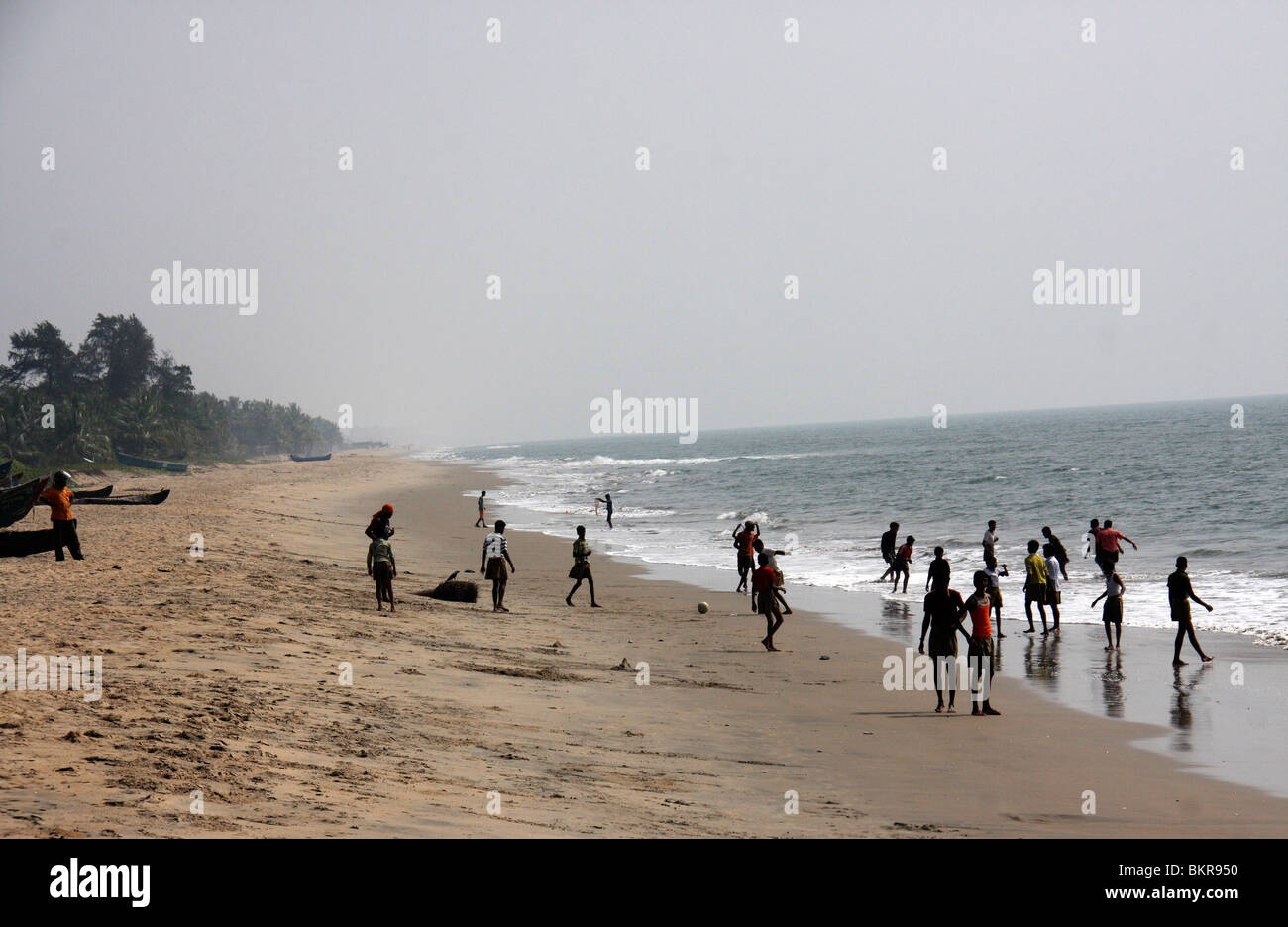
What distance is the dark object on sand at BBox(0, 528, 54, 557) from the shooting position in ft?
61.1

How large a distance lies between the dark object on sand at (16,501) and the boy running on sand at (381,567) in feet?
38.8

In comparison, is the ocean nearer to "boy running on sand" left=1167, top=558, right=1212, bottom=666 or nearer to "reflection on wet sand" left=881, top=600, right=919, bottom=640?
"reflection on wet sand" left=881, top=600, right=919, bottom=640

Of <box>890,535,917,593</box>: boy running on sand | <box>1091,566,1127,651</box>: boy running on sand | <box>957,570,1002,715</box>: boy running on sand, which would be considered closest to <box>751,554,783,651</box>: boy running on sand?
<box>957,570,1002,715</box>: boy running on sand

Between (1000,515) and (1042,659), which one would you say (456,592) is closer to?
(1042,659)

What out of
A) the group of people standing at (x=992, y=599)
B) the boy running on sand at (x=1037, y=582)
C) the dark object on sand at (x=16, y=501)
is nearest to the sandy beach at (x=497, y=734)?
the group of people standing at (x=992, y=599)

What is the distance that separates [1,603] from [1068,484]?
5281 cm

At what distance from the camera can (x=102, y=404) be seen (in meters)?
77.3

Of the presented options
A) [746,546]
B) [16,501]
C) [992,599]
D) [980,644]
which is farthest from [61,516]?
[992,599]

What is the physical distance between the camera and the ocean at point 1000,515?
22.5m

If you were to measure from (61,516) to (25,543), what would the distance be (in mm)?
1444

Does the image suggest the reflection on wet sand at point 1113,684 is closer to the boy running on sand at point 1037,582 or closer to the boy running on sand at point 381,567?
the boy running on sand at point 1037,582

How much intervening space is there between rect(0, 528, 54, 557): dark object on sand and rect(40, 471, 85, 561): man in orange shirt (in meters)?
0.65
